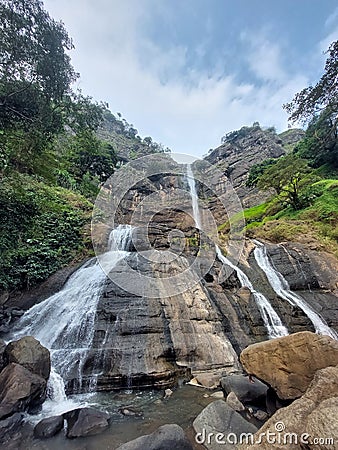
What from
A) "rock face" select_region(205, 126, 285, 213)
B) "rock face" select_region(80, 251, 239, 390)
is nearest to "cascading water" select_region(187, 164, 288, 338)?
"rock face" select_region(80, 251, 239, 390)

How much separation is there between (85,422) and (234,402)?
314cm

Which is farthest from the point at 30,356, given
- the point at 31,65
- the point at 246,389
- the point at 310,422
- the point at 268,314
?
the point at 268,314

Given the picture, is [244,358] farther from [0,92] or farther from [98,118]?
[0,92]

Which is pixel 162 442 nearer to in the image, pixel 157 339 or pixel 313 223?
pixel 157 339

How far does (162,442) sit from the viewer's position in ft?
13.6

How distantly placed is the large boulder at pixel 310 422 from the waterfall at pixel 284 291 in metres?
7.72

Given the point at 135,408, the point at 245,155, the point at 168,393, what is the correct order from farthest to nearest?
1. the point at 245,155
2. the point at 168,393
3. the point at 135,408

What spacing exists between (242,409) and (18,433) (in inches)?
173

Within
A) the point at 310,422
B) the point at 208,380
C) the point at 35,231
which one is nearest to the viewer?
the point at 310,422

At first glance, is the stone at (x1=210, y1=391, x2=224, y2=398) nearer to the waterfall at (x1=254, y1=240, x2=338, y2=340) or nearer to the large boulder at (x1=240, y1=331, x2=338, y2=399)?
the large boulder at (x1=240, y1=331, x2=338, y2=399)

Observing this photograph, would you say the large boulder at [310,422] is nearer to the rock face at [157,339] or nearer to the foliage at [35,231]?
the rock face at [157,339]

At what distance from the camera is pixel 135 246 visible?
15.9 m

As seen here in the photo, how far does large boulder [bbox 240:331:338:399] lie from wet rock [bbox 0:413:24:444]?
15.6 feet

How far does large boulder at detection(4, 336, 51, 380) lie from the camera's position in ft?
21.0
